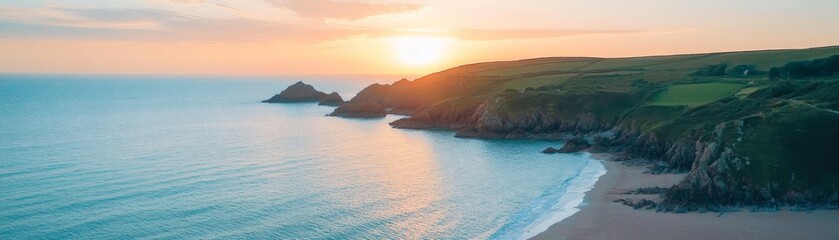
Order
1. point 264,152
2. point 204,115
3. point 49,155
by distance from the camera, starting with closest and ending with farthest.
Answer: point 49,155
point 264,152
point 204,115

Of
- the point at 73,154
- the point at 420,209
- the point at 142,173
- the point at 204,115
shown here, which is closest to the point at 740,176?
the point at 420,209

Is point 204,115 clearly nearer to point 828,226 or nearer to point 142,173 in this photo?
point 142,173

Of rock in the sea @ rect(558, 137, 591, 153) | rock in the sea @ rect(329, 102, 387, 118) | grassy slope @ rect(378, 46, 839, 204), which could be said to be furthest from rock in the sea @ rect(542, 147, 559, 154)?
rock in the sea @ rect(329, 102, 387, 118)

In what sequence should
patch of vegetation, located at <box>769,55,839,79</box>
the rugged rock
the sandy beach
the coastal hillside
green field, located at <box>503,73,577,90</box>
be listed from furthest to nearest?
green field, located at <box>503,73,577,90</box> → patch of vegetation, located at <box>769,55,839,79</box> → the rugged rock → the coastal hillside → the sandy beach

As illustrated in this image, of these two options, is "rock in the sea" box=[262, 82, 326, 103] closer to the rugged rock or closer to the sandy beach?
the sandy beach

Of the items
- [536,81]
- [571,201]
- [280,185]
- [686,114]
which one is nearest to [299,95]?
[536,81]

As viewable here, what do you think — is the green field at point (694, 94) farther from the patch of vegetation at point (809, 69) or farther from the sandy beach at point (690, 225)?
the sandy beach at point (690, 225)
